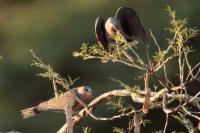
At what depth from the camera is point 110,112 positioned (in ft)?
14.9

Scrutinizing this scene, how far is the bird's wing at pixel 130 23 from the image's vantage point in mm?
1464

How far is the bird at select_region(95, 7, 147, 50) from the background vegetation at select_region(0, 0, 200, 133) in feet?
9.84

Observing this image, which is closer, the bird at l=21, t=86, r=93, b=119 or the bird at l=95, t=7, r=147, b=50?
the bird at l=95, t=7, r=147, b=50

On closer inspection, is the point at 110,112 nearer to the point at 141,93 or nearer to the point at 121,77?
the point at 121,77

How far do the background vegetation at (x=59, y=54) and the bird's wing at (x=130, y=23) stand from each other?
3007 mm

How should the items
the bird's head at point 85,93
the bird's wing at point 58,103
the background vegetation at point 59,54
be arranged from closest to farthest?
the bird's wing at point 58,103
the bird's head at point 85,93
the background vegetation at point 59,54

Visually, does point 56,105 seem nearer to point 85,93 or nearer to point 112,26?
point 85,93

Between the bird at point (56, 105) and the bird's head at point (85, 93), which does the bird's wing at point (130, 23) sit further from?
the bird's head at point (85, 93)

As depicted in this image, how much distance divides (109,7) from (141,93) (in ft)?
11.5

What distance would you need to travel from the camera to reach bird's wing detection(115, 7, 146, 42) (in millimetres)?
1464

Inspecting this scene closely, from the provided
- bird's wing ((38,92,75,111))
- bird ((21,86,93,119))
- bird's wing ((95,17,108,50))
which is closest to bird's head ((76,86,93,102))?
bird ((21,86,93,119))

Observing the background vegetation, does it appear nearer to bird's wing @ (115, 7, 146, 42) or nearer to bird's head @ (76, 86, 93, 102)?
bird's head @ (76, 86, 93, 102)

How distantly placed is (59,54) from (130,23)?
11.2 ft

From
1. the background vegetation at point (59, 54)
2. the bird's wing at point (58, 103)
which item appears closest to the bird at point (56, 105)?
the bird's wing at point (58, 103)
